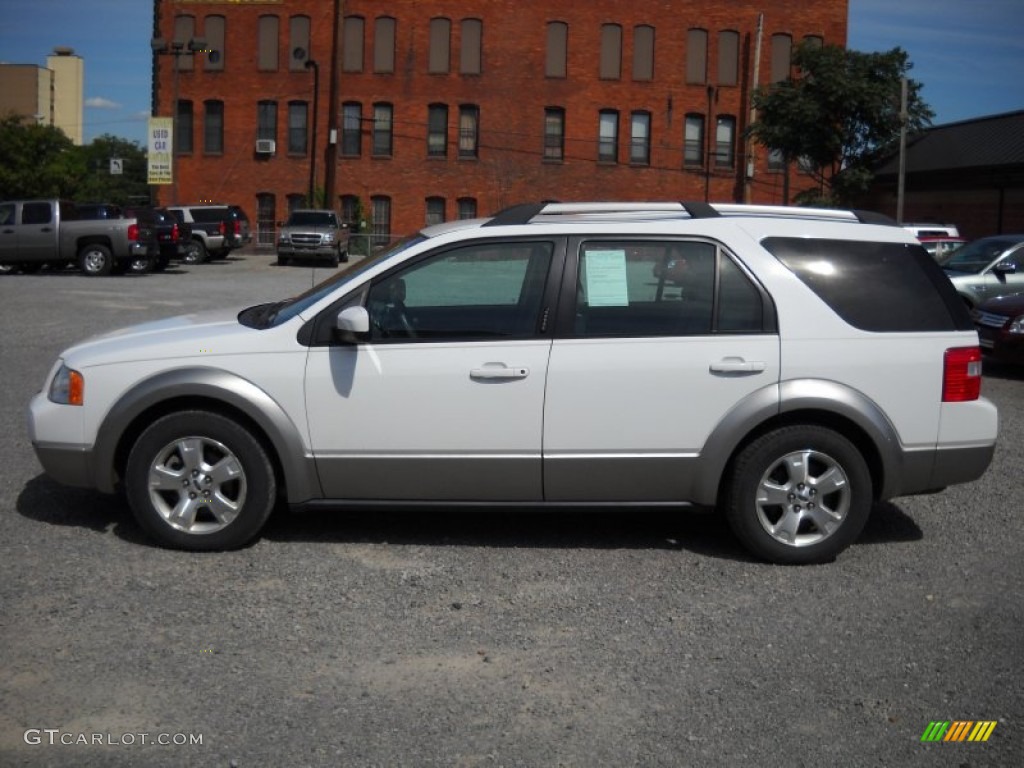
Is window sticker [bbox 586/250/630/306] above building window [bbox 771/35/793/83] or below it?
below

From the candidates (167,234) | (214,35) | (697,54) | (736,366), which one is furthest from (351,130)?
(736,366)

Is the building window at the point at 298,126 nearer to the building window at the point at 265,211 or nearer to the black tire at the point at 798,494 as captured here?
the building window at the point at 265,211

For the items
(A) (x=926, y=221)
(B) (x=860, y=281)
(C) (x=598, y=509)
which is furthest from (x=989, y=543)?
(A) (x=926, y=221)

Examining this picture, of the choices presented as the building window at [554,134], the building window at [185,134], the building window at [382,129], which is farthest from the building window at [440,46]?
the building window at [185,134]

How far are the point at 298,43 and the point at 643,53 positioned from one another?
610 inches

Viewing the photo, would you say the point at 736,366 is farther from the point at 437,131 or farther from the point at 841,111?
the point at 437,131

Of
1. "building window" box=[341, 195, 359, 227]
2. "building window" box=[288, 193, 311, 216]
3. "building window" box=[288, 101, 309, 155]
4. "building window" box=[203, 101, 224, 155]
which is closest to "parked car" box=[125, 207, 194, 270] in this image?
"building window" box=[288, 193, 311, 216]

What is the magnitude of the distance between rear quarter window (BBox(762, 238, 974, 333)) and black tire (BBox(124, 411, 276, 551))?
2.89 meters

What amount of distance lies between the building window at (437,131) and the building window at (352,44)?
3.80 m

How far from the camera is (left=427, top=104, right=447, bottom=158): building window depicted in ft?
174

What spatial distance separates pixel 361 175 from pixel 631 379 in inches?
1930

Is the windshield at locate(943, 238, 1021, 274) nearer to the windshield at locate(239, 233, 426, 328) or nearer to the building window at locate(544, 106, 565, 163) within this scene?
the windshield at locate(239, 233, 426, 328)

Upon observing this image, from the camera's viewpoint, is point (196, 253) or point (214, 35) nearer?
point (196, 253)

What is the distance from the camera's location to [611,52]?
2074 inches
